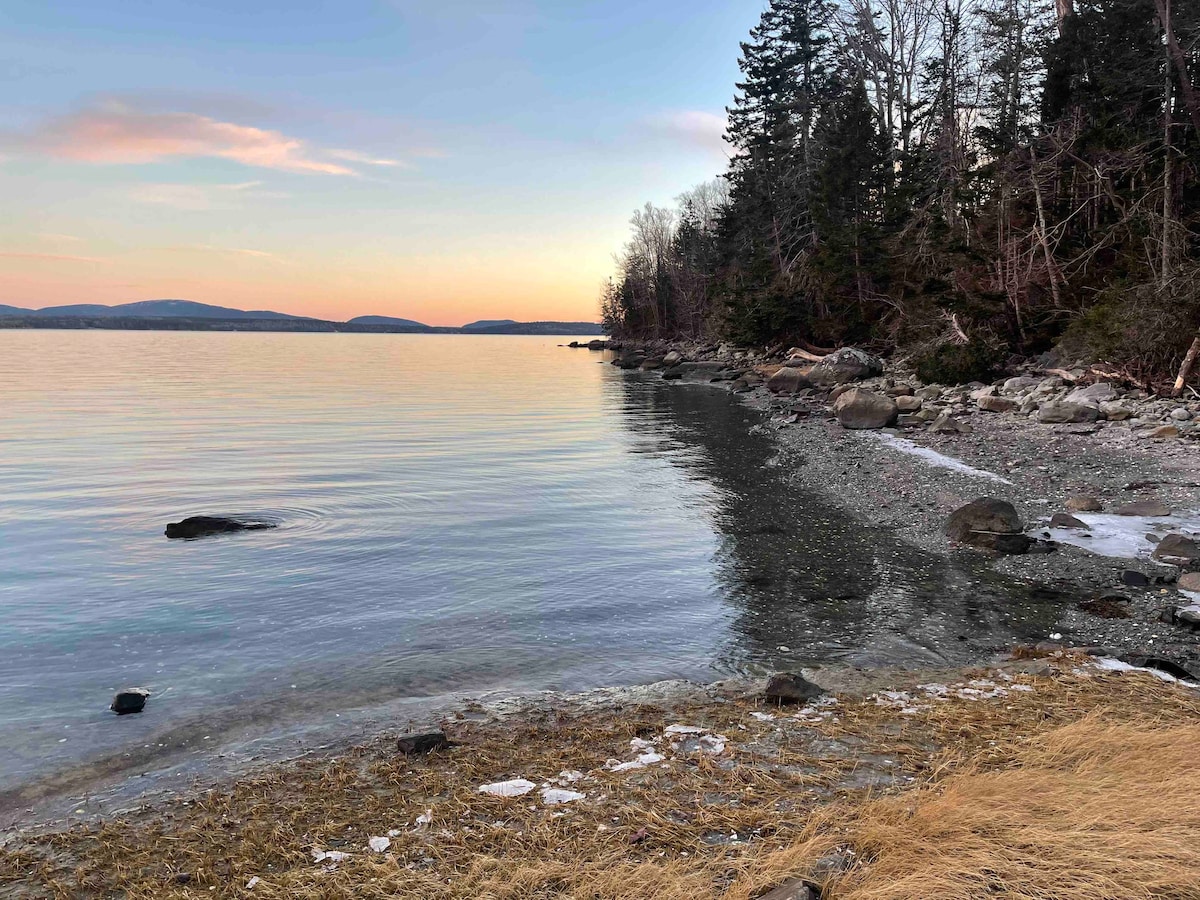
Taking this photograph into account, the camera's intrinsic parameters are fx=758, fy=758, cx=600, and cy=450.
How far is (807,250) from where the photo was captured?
159ft

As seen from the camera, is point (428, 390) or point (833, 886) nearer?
point (833, 886)

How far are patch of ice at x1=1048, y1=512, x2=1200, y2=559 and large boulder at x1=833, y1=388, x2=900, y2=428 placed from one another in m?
11.6

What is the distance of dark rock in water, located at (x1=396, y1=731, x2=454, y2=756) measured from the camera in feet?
19.2

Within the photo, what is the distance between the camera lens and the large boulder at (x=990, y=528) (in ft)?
36.0

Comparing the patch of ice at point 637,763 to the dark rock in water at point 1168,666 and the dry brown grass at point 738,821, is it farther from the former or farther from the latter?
the dark rock in water at point 1168,666

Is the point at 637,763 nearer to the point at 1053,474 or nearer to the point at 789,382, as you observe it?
the point at 1053,474

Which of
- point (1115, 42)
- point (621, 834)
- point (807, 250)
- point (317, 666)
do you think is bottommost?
point (317, 666)

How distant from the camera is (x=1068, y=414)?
19516mm

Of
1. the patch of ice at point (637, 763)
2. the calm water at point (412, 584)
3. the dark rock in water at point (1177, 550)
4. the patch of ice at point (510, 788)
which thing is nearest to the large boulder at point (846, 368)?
the calm water at point (412, 584)

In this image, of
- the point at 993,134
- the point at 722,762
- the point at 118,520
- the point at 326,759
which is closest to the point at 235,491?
the point at 118,520

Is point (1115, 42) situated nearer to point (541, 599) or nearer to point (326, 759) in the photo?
point (541, 599)

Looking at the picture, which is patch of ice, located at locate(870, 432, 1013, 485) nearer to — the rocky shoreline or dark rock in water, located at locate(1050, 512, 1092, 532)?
the rocky shoreline

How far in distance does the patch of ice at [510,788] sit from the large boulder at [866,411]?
2040 centimetres

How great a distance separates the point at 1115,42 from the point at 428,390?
128ft
